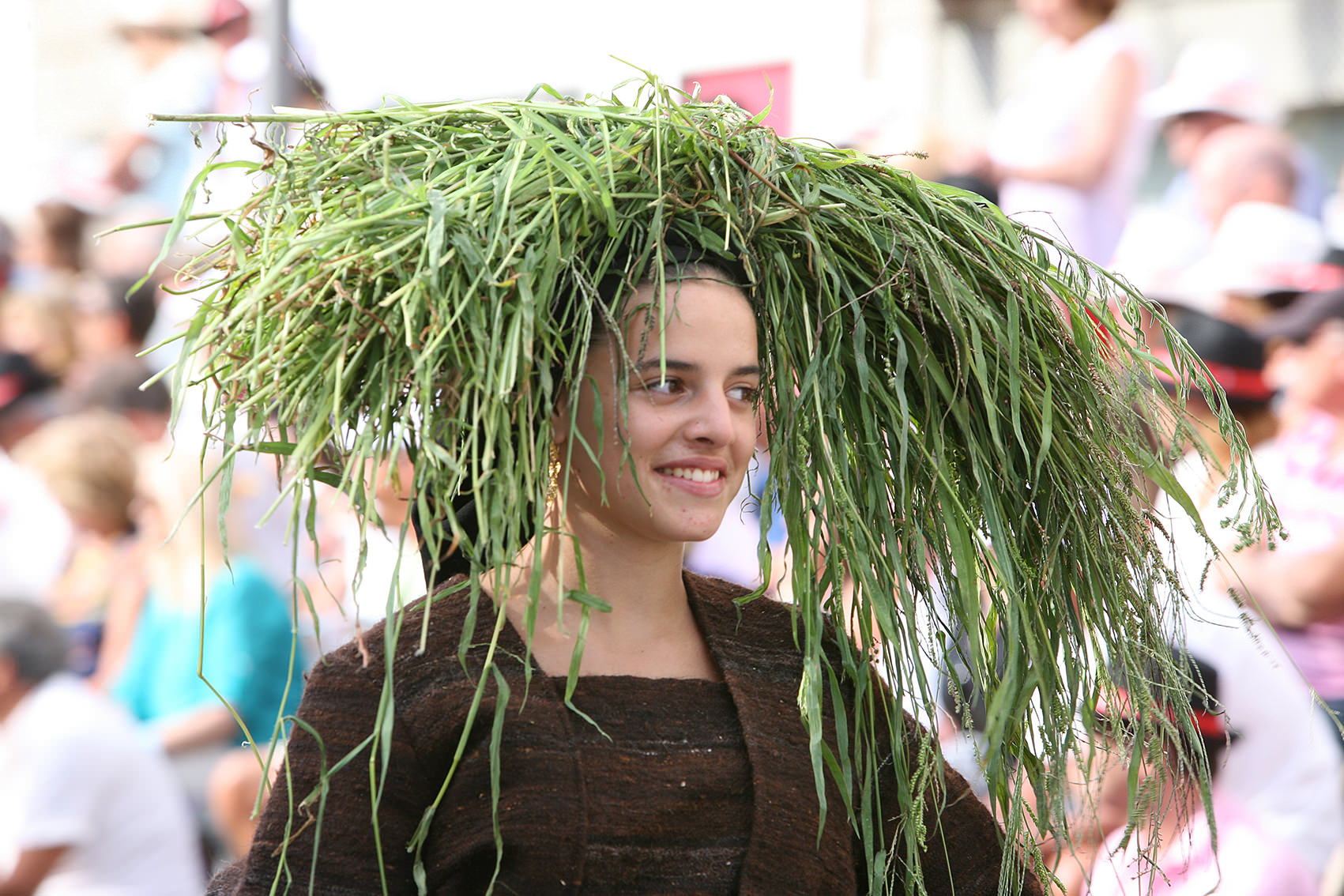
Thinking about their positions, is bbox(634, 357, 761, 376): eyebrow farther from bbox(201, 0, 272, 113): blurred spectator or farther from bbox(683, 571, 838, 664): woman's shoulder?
bbox(201, 0, 272, 113): blurred spectator

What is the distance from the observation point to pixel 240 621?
2.96m

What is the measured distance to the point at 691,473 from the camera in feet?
4.26

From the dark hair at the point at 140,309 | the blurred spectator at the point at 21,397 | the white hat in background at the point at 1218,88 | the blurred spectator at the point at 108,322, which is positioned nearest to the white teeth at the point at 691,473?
the white hat in background at the point at 1218,88

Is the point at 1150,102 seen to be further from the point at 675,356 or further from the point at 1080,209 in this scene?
the point at 675,356

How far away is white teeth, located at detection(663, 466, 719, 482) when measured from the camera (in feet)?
4.25

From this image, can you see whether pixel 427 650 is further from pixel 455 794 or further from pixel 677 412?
pixel 677 412

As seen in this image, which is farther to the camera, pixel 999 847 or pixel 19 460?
pixel 19 460

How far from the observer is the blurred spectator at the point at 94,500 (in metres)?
3.50

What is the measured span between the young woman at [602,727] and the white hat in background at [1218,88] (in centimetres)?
226

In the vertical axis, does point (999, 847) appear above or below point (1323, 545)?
below

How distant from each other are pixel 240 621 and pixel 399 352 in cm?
203

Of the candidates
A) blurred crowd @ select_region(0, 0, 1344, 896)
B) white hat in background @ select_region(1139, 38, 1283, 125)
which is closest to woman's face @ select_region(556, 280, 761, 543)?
blurred crowd @ select_region(0, 0, 1344, 896)

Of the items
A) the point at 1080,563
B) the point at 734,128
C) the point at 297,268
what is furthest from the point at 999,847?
the point at 297,268

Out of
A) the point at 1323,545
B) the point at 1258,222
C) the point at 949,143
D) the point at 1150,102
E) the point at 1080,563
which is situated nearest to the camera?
the point at 1080,563
